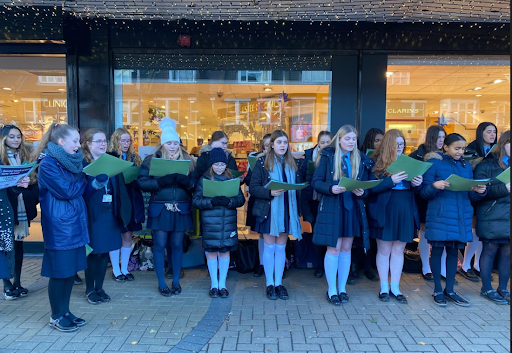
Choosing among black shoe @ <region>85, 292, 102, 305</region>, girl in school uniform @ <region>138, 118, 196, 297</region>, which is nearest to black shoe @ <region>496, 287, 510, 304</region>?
girl in school uniform @ <region>138, 118, 196, 297</region>

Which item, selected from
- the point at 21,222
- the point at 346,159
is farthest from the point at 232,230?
the point at 21,222

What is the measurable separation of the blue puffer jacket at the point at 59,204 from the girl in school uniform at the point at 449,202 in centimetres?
355

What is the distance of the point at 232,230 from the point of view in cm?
425

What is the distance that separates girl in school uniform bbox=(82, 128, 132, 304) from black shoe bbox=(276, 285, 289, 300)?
1.92 metres

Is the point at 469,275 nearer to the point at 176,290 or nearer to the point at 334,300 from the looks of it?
the point at 334,300

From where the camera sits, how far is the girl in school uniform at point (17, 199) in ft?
13.4

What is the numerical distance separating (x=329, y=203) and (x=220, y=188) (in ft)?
3.92

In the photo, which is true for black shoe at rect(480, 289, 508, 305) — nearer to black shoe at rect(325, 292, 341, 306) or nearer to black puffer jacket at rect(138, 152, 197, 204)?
black shoe at rect(325, 292, 341, 306)

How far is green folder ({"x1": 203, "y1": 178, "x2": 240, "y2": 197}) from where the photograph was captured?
154 inches

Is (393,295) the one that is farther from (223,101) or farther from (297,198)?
(223,101)

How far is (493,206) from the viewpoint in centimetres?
413

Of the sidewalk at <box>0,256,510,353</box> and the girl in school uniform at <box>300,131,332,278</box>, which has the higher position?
the girl in school uniform at <box>300,131,332,278</box>

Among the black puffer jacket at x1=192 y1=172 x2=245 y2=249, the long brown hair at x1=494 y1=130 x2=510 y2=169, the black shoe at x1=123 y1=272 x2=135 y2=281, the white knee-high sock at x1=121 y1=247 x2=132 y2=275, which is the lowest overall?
the black shoe at x1=123 y1=272 x2=135 y2=281

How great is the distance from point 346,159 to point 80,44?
465cm
